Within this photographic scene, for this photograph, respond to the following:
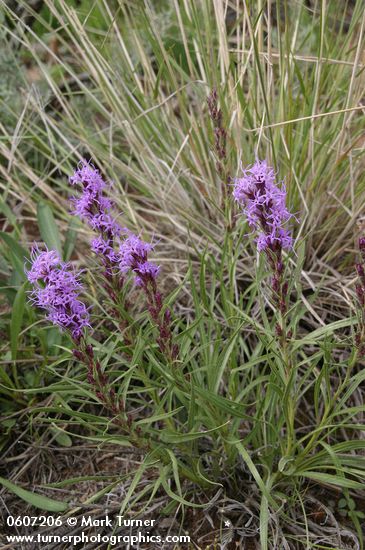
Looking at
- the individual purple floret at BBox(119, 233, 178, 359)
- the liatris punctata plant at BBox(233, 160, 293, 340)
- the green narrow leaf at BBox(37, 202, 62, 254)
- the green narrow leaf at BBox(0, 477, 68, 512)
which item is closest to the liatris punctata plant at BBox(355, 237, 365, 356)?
the liatris punctata plant at BBox(233, 160, 293, 340)

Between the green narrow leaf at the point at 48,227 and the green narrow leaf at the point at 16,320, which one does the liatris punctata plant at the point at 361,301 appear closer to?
the green narrow leaf at the point at 16,320

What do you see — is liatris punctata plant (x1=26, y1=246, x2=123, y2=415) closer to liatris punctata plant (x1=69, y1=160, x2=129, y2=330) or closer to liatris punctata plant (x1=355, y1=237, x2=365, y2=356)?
liatris punctata plant (x1=69, y1=160, x2=129, y2=330)

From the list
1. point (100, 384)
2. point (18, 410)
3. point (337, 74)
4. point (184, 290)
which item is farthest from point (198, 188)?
point (100, 384)

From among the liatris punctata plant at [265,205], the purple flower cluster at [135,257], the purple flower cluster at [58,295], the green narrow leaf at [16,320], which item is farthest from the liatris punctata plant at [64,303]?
the green narrow leaf at [16,320]

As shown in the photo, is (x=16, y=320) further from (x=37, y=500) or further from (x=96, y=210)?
(x=96, y=210)

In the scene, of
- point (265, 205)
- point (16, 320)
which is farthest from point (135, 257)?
point (16, 320)

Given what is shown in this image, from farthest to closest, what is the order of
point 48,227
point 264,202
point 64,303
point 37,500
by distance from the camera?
point 48,227
point 37,500
point 64,303
point 264,202
